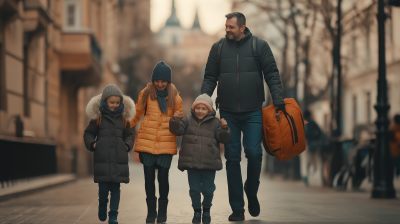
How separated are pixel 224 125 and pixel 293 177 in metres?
13.4

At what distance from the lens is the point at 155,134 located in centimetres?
694

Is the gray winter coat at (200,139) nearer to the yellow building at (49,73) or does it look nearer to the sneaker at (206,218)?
the sneaker at (206,218)

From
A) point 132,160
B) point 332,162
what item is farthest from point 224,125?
point 132,160

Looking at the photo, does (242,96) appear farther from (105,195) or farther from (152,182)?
(105,195)

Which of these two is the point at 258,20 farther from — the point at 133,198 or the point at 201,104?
the point at 201,104

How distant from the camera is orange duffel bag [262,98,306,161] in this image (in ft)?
23.0

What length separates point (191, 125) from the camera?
269 inches

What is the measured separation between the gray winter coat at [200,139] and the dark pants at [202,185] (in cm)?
12

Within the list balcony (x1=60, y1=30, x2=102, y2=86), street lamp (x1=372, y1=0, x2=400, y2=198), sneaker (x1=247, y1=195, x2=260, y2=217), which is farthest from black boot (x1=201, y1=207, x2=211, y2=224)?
balcony (x1=60, y1=30, x2=102, y2=86)

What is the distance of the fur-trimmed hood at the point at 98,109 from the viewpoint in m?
6.84

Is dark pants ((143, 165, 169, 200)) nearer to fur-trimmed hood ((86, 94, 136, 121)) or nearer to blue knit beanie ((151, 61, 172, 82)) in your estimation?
fur-trimmed hood ((86, 94, 136, 121))

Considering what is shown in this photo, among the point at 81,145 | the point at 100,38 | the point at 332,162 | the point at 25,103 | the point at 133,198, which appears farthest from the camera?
the point at 100,38

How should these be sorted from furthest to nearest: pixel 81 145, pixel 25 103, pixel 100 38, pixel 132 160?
pixel 132 160 < pixel 100 38 < pixel 81 145 < pixel 25 103

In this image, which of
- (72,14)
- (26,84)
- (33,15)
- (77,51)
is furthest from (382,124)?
(72,14)
